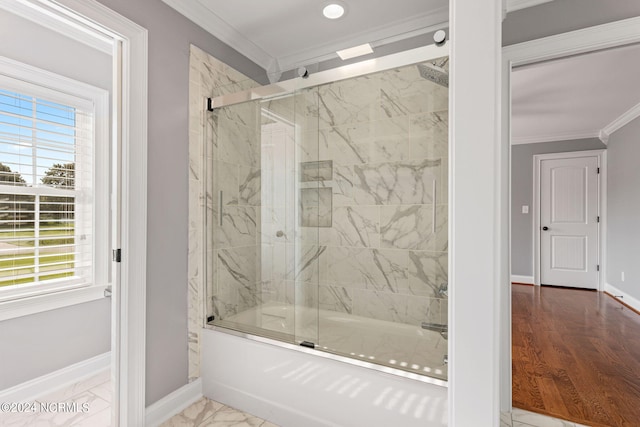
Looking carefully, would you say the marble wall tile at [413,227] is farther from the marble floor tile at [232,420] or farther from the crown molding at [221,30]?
the crown molding at [221,30]

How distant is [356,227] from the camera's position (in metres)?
2.55

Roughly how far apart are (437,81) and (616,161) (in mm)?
4712

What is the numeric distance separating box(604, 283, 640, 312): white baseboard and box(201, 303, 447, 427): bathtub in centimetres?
390

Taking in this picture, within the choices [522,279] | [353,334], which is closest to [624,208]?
[522,279]

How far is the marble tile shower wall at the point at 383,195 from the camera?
2.09 metres

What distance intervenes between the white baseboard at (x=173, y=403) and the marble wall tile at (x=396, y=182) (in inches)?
67.2

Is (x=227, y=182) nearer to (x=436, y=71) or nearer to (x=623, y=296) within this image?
(x=436, y=71)

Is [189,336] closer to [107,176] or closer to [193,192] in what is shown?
[193,192]

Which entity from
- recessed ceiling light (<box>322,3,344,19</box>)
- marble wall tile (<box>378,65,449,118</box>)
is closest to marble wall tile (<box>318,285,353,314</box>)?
marble wall tile (<box>378,65,449,118</box>)

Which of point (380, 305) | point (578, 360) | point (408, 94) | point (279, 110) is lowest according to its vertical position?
point (578, 360)

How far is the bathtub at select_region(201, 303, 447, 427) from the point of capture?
1534mm

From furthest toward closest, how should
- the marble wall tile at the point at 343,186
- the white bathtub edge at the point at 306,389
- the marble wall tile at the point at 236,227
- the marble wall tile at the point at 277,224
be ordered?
the marble wall tile at the point at 343,186 < the marble wall tile at the point at 236,227 < the marble wall tile at the point at 277,224 < the white bathtub edge at the point at 306,389

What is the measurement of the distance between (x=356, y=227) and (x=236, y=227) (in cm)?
91

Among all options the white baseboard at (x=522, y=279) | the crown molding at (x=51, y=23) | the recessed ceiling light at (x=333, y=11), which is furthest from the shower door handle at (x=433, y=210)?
the white baseboard at (x=522, y=279)
